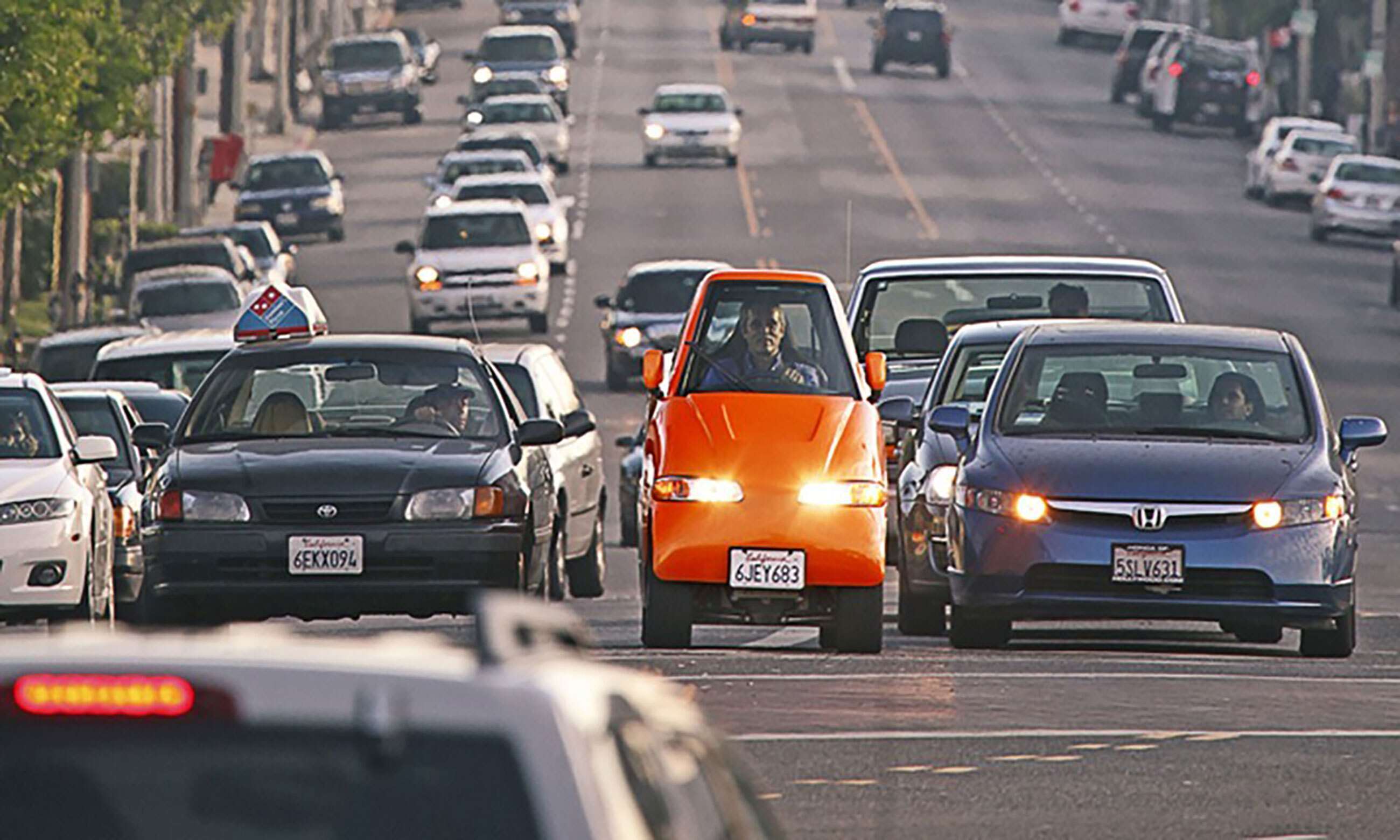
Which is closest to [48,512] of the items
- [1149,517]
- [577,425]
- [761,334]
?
[577,425]

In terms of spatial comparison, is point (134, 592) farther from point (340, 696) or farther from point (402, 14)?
point (402, 14)

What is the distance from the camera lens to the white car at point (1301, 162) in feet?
230

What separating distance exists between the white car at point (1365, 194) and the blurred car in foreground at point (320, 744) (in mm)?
60219

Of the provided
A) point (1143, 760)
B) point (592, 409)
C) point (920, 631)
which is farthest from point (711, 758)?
point (592, 409)

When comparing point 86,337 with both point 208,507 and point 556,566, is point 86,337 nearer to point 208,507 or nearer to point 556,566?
point 556,566

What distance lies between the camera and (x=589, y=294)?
55406 millimetres

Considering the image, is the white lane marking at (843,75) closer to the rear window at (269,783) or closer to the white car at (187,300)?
the white car at (187,300)

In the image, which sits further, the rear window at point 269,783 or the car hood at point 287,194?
the car hood at point 287,194

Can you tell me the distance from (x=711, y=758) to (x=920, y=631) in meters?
13.6

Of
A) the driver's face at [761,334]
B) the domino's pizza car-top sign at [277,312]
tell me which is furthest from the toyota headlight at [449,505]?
the domino's pizza car-top sign at [277,312]

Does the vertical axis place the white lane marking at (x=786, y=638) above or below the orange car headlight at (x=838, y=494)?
below

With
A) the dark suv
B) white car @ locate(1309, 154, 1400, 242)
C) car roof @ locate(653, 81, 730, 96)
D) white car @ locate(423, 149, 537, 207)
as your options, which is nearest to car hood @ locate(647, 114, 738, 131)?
car roof @ locate(653, 81, 730, 96)

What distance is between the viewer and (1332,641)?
16719 mm

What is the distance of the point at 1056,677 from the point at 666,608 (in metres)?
1.92
